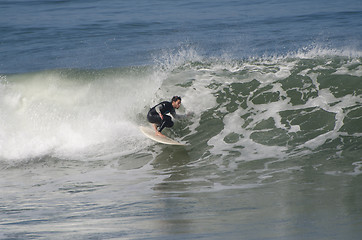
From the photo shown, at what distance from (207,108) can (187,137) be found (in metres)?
1.24

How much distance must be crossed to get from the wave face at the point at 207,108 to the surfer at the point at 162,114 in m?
0.55

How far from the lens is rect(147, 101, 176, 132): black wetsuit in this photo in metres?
9.02

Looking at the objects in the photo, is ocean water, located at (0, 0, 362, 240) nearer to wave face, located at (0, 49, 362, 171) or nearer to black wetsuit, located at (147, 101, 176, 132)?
wave face, located at (0, 49, 362, 171)

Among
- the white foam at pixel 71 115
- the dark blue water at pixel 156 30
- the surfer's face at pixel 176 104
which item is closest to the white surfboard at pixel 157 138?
the white foam at pixel 71 115

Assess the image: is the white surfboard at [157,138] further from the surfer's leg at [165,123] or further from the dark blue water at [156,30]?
the dark blue water at [156,30]

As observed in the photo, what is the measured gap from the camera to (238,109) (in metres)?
10.2

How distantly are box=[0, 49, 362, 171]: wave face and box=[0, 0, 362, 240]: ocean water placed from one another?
4 cm

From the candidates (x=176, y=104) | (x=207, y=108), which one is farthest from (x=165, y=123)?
(x=207, y=108)

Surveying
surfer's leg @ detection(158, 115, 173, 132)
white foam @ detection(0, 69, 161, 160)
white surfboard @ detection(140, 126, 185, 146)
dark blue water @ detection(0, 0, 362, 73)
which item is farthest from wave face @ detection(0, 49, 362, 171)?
dark blue water @ detection(0, 0, 362, 73)

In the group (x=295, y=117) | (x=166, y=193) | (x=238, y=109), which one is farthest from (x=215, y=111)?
(x=166, y=193)

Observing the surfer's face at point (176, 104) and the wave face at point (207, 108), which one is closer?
the wave face at point (207, 108)

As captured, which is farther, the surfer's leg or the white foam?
the white foam

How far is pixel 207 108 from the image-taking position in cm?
1046

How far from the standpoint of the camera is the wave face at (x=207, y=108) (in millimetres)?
8562
